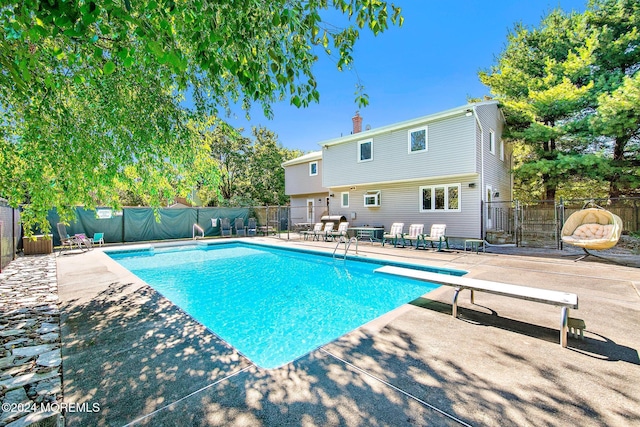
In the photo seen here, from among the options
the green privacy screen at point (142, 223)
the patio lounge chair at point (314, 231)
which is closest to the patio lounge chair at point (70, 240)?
the green privacy screen at point (142, 223)

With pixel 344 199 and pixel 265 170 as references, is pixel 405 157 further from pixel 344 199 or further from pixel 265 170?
pixel 265 170

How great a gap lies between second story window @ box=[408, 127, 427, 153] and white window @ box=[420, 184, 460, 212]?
1.75m

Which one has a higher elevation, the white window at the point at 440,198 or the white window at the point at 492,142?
the white window at the point at 492,142

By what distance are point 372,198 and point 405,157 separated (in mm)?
2717

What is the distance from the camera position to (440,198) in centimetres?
1212

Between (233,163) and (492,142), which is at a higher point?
(233,163)

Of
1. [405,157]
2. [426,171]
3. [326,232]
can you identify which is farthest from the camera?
[326,232]

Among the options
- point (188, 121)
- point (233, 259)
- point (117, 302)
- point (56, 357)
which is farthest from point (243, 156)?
point (56, 357)

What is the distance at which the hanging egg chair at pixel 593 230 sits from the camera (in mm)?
7137

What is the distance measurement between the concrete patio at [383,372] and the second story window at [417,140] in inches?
350

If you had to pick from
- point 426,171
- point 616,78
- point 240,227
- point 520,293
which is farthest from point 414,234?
point 240,227

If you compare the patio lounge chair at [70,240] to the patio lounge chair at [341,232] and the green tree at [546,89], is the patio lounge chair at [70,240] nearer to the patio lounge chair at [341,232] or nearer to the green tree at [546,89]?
the patio lounge chair at [341,232]

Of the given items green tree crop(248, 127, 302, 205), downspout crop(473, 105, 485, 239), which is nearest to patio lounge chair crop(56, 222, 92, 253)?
green tree crop(248, 127, 302, 205)

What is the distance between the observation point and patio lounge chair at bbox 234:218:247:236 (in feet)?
57.0
